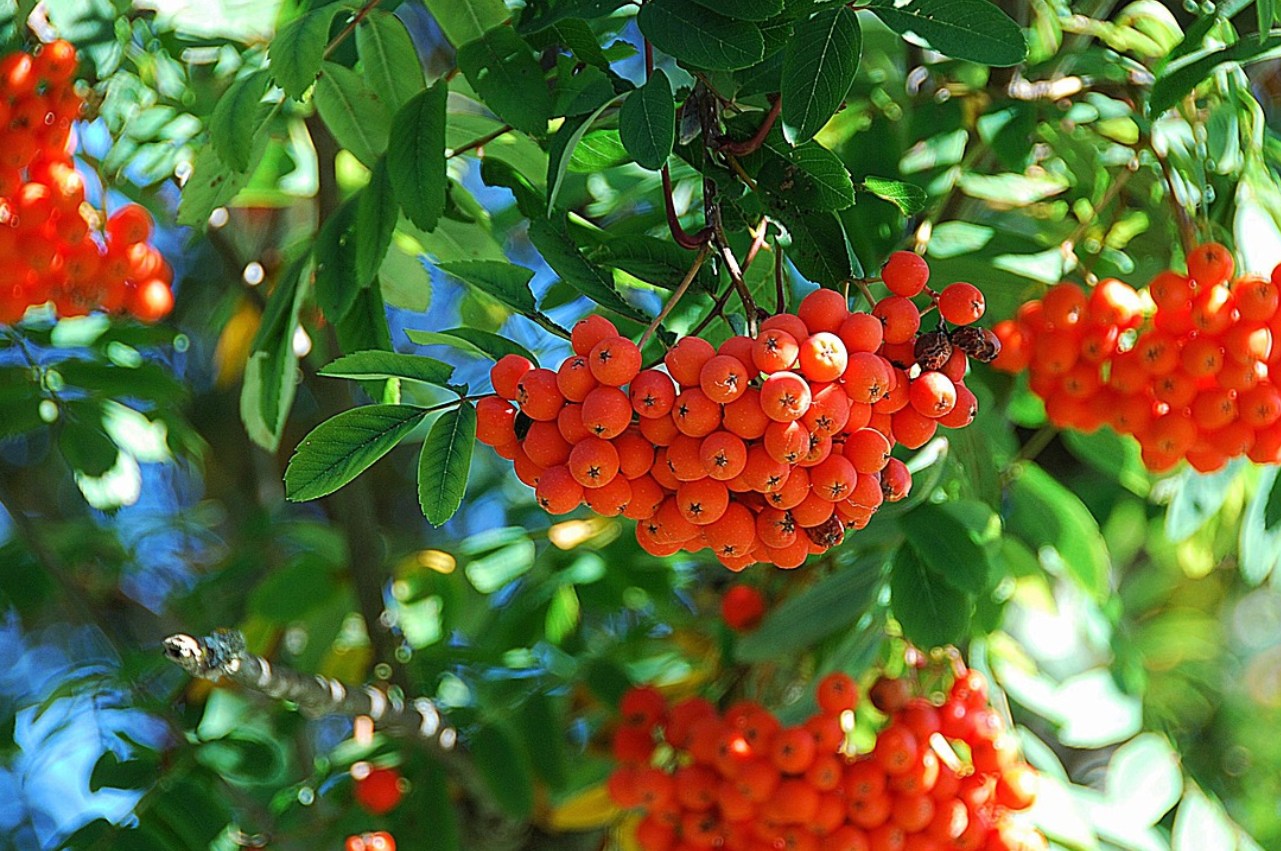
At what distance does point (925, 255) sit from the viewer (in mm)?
1623

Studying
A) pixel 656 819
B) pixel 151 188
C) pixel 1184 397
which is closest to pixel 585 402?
pixel 1184 397

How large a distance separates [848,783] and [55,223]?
123 centimetres

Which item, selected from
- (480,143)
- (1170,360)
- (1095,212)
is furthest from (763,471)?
(1095,212)

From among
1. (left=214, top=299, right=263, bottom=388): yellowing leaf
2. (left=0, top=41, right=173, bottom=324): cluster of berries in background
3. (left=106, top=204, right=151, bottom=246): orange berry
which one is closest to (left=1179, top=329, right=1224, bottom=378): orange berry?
(left=0, top=41, right=173, bottom=324): cluster of berries in background

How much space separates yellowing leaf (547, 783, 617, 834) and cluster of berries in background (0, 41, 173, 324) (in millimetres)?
1019

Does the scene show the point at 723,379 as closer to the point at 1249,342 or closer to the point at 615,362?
the point at 615,362

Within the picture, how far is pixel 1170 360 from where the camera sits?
1393mm

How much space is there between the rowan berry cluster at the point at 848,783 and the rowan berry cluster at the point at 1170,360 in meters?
0.41

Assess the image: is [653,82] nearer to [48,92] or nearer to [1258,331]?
[1258,331]

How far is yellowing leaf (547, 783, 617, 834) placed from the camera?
6.82ft

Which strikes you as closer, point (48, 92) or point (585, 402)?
point (585, 402)

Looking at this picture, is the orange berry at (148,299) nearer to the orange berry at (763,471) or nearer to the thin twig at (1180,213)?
the orange berry at (763,471)

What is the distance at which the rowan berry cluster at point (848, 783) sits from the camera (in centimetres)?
152

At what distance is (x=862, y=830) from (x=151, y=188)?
4.47 feet
